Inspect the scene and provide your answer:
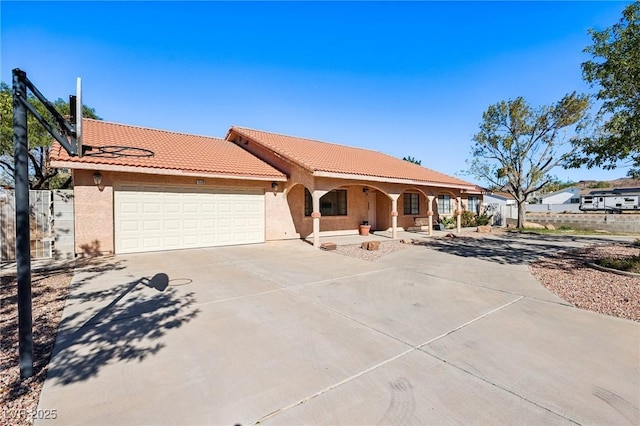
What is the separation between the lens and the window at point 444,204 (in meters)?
21.0

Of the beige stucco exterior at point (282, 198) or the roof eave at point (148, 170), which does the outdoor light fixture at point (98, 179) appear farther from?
the roof eave at point (148, 170)

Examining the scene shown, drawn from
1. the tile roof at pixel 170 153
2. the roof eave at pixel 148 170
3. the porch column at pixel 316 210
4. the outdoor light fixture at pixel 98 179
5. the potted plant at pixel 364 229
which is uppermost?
the tile roof at pixel 170 153

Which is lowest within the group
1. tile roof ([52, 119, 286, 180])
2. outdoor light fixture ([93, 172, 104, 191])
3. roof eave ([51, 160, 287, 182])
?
outdoor light fixture ([93, 172, 104, 191])

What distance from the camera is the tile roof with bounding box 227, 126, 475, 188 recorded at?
12.6 m

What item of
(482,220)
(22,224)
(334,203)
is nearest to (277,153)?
(334,203)

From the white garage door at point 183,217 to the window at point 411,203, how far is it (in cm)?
1005

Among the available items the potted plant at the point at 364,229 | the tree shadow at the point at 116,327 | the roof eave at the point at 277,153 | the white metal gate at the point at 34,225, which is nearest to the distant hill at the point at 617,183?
the potted plant at the point at 364,229

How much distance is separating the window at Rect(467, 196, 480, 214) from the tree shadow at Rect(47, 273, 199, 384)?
22996mm

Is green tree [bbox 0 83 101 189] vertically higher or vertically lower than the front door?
higher

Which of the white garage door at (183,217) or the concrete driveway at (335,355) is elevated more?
the white garage door at (183,217)

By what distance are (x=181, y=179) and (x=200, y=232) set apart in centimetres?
205

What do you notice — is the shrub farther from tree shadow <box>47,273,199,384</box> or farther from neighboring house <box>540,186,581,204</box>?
neighboring house <box>540,186,581,204</box>

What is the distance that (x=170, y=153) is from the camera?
1177 cm

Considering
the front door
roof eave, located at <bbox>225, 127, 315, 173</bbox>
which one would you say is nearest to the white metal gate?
roof eave, located at <bbox>225, 127, 315, 173</bbox>
